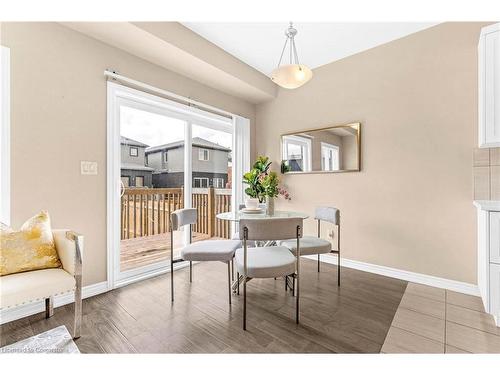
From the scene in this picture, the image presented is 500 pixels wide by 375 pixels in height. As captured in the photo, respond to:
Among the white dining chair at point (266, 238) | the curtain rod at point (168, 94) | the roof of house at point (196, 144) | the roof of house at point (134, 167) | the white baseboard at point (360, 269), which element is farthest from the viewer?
the roof of house at point (196, 144)

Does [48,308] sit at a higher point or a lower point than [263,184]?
lower

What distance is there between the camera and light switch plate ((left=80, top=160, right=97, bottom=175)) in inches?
84.3

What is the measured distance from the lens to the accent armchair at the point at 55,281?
1.37 meters

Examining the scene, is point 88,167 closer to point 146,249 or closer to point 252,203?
point 146,249

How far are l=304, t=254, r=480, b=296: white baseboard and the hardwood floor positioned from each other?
149mm

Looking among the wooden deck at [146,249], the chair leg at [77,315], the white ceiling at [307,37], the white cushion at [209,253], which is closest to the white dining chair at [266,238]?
the white cushion at [209,253]

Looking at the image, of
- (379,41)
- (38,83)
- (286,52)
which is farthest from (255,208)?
(379,41)

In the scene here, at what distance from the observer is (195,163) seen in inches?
126

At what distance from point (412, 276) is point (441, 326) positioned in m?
0.90

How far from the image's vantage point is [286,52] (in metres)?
2.88

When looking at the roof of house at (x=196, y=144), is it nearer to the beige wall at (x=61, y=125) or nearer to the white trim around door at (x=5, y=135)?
the beige wall at (x=61, y=125)

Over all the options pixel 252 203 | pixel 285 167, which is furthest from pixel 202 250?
pixel 285 167

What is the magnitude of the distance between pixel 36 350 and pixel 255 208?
1873 millimetres

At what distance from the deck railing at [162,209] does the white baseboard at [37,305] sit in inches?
26.0
